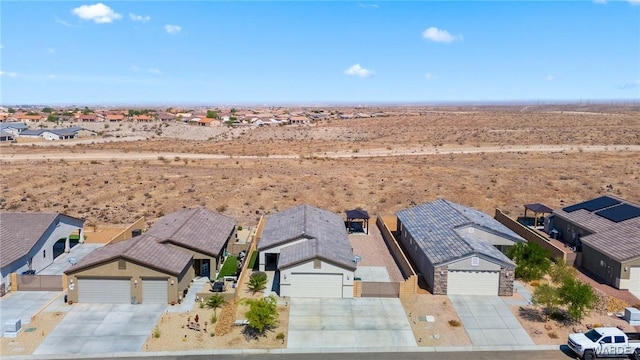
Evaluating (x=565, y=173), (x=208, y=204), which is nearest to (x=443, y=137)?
(x=565, y=173)

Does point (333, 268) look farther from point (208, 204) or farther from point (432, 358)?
point (208, 204)

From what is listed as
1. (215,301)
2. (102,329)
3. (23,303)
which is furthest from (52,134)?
(215,301)

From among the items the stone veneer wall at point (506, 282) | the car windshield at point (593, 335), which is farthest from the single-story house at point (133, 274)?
the car windshield at point (593, 335)

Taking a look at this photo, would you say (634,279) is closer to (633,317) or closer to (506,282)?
(633,317)

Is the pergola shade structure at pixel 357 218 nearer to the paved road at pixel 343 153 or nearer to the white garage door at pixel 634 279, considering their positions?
the white garage door at pixel 634 279

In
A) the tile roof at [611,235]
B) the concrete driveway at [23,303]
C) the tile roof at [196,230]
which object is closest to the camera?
the concrete driveway at [23,303]

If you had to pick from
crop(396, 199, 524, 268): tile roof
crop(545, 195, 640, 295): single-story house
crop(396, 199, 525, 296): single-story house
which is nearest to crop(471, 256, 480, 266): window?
crop(396, 199, 525, 296): single-story house
